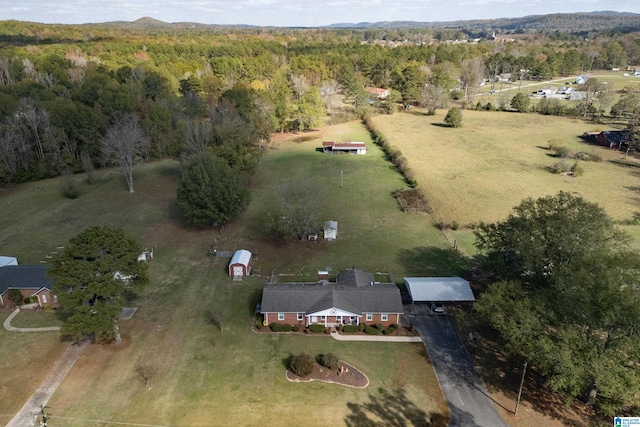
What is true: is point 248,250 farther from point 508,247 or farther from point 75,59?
point 75,59

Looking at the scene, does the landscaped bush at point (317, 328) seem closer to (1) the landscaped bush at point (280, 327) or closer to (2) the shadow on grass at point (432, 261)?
(1) the landscaped bush at point (280, 327)

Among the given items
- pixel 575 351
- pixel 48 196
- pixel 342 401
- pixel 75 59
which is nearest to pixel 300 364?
pixel 342 401

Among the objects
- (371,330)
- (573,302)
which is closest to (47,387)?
(371,330)

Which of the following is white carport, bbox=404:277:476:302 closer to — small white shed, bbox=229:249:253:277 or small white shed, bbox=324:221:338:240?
small white shed, bbox=324:221:338:240

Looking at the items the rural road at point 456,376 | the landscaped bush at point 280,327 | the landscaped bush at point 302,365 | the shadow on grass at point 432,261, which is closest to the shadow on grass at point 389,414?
the rural road at point 456,376

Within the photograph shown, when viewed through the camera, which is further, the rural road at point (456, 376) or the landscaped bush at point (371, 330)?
the landscaped bush at point (371, 330)

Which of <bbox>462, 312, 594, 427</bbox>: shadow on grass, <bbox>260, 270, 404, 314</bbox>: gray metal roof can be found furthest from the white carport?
<bbox>462, 312, 594, 427</bbox>: shadow on grass

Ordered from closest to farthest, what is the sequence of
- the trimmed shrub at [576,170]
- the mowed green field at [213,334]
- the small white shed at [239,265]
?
the mowed green field at [213,334]
the small white shed at [239,265]
the trimmed shrub at [576,170]
